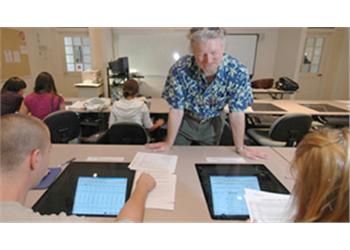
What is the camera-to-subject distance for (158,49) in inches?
212

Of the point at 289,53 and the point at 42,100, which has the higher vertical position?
the point at 289,53

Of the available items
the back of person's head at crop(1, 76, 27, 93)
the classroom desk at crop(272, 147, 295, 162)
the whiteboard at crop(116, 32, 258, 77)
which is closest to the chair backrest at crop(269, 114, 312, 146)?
the classroom desk at crop(272, 147, 295, 162)

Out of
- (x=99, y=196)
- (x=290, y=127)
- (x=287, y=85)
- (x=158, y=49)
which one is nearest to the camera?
(x=99, y=196)

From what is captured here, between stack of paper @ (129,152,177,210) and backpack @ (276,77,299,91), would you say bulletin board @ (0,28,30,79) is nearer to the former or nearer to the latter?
stack of paper @ (129,152,177,210)

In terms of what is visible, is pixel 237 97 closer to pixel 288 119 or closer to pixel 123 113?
pixel 288 119

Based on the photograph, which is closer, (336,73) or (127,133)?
(127,133)

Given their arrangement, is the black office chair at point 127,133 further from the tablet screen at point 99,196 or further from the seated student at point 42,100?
the tablet screen at point 99,196

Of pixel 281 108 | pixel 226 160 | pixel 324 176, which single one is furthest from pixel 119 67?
pixel 324 176

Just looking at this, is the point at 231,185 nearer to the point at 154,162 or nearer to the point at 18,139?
the point at 154,162

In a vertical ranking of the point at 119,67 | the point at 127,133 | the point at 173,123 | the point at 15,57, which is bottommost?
the point at 127,133

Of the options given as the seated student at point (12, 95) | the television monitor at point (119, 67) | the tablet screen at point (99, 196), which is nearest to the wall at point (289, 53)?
the television monitor at point (119, 67)

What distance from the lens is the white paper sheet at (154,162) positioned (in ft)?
3.82

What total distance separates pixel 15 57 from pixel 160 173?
14.0 feet
